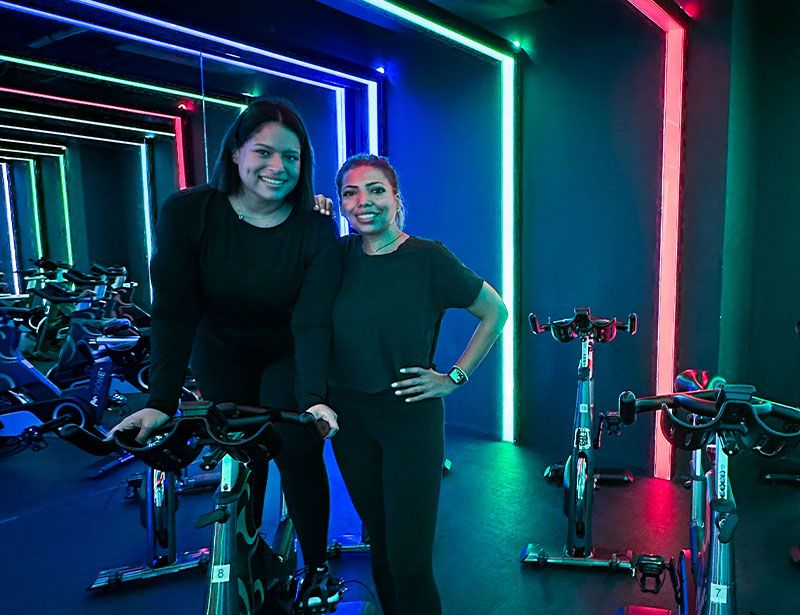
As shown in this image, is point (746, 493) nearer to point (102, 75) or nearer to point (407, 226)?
point (407, 226)

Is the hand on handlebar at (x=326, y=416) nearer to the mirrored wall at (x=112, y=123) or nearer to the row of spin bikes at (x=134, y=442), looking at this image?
the row of spin bikes at (x=134, y=442)

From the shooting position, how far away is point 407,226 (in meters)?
4.38

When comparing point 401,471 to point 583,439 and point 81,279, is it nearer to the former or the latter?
point 583,439

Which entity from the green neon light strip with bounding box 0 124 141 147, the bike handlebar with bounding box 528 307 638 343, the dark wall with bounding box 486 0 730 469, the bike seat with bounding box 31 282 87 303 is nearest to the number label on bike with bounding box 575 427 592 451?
the bike handlebar with bounding box 528 307 638 343

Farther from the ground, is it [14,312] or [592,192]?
[592,192]

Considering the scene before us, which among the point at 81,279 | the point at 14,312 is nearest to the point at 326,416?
the point at 81,279

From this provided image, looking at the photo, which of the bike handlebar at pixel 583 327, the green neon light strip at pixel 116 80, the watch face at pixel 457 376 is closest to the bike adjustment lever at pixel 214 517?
the watch face at pixel 457 376

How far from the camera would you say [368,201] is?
66.1 inches

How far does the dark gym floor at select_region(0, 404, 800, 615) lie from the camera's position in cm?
229

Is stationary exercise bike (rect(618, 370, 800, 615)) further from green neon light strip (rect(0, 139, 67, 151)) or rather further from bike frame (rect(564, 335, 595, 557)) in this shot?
green neon light strip (rect(0, 139, 67, 151))

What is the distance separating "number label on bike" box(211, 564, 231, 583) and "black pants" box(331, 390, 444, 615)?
1.54 ft

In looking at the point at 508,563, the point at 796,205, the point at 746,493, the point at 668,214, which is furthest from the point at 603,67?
the point at 508,563

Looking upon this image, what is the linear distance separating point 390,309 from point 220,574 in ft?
2.45

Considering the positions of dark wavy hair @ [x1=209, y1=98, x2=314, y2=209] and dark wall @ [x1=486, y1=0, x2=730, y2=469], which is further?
dark wall @ [x1=486, y1=0, x2=730, y2=469]
